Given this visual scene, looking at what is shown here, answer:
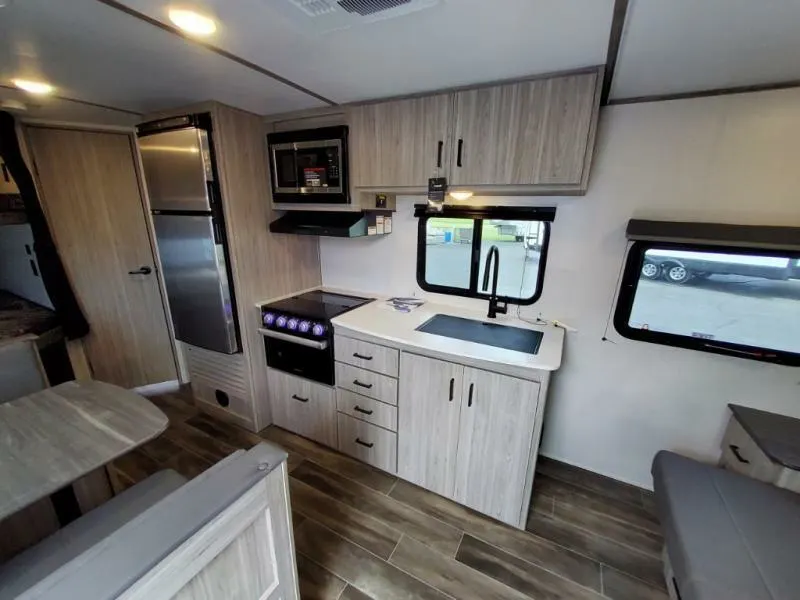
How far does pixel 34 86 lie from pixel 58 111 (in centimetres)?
58

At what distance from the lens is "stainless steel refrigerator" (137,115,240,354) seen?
1959mm

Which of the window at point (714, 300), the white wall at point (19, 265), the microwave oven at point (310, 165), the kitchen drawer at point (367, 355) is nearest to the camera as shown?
the window at point (714, 300)

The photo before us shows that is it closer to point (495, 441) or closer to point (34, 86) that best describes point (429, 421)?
point (495, 441)

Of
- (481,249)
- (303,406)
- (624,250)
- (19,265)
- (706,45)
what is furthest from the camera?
(19,265)

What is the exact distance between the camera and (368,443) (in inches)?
83.4

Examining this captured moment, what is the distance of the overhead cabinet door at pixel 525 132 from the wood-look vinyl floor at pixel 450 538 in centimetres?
181

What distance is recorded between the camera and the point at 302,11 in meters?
0.98

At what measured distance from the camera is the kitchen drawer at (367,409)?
2.00 m

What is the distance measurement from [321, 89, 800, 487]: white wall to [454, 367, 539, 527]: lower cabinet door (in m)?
0.65

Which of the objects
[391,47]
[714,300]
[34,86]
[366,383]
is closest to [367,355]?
Answer: [366,383]

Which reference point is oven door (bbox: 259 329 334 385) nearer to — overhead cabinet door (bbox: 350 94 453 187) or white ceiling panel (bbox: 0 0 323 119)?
overhead cabinet door (bbox: 350 94 453 187)

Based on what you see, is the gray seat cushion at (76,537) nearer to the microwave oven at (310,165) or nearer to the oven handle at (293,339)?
the oven handle at (293,339)

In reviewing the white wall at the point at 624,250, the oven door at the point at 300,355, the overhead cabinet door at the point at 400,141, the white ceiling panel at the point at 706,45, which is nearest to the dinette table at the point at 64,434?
the oven door at the point at 300,355

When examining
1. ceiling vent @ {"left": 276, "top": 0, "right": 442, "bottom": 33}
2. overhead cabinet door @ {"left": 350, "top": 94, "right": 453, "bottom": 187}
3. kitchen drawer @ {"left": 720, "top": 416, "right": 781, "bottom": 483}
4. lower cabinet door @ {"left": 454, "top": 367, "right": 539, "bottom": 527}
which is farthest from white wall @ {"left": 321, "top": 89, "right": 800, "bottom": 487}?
ceiling vent @ {"left": 276, "top": 0, "right": 442, "bottom": 33}
